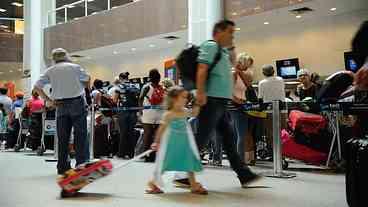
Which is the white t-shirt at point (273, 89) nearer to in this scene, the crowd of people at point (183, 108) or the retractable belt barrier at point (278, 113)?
the crowd of people at point (183, 108)

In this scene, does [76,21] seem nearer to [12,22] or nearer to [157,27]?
[157,27]

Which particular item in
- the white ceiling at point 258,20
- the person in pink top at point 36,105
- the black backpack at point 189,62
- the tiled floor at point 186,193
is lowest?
the tiled floor at point 186,193

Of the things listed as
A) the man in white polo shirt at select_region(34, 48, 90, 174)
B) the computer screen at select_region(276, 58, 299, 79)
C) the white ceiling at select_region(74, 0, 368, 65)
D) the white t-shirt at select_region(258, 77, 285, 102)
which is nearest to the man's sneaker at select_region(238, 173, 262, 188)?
the man in white polo shirt at select_region(34, 48, 90, 174)

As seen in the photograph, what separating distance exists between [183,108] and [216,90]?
1.17 ft

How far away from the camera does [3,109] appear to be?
11.4 meters

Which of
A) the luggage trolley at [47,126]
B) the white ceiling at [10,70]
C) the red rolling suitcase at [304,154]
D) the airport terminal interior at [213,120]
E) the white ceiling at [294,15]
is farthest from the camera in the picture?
the white ceiling at [10,70]

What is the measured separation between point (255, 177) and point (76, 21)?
14646 millimetres

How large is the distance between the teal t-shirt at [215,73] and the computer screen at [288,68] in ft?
26.2

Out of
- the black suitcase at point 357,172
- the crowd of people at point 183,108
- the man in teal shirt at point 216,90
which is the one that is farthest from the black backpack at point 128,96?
the black suitcase at point 357,172

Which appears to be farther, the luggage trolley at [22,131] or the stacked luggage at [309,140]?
the luggage trolley at [22,131]

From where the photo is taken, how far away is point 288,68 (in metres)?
12.3

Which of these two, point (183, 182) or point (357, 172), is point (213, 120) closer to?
point (183, 182)

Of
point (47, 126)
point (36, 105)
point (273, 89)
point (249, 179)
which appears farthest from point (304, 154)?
point (36, 105)

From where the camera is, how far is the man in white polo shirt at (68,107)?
551 centimetres
